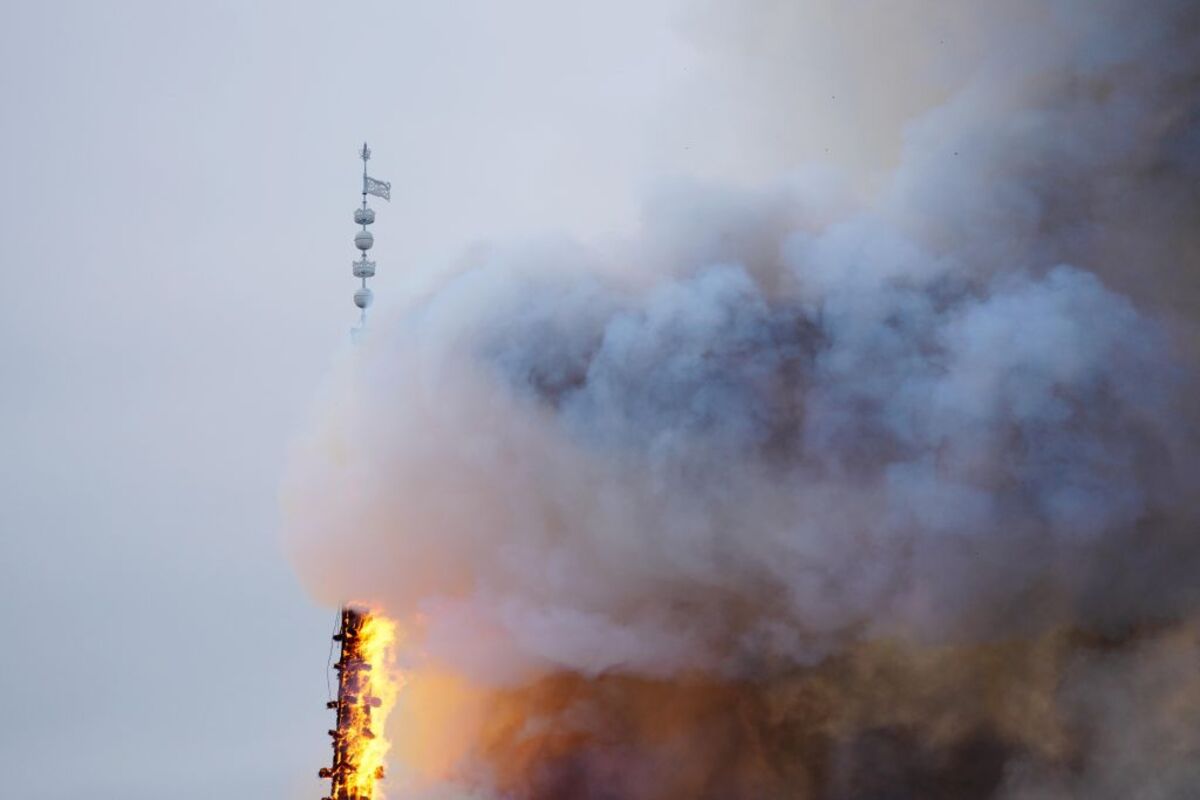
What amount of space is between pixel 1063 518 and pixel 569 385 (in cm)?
1844

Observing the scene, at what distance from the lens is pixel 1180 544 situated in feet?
276

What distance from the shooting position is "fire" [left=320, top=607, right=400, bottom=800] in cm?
8144

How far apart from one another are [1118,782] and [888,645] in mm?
10386

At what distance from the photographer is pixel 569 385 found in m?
81.4

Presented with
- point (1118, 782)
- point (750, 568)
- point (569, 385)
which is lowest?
point (1118, 782)

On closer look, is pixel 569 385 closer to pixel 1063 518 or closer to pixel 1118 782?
pixel 1063 518

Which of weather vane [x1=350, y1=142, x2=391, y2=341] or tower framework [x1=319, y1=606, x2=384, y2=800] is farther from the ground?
weather vane [x1=350, y1=142, x2=391, y2=341]

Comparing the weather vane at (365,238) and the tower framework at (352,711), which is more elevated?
the weather vane at (365,238)

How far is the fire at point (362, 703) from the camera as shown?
81.4m

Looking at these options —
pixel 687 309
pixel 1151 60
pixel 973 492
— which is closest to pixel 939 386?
pixel 973 492

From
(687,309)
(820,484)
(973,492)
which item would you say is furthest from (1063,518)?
(687,309)

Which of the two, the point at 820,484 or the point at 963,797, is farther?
the point at 963,797

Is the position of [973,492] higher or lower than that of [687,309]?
lower

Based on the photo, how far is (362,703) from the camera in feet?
268
